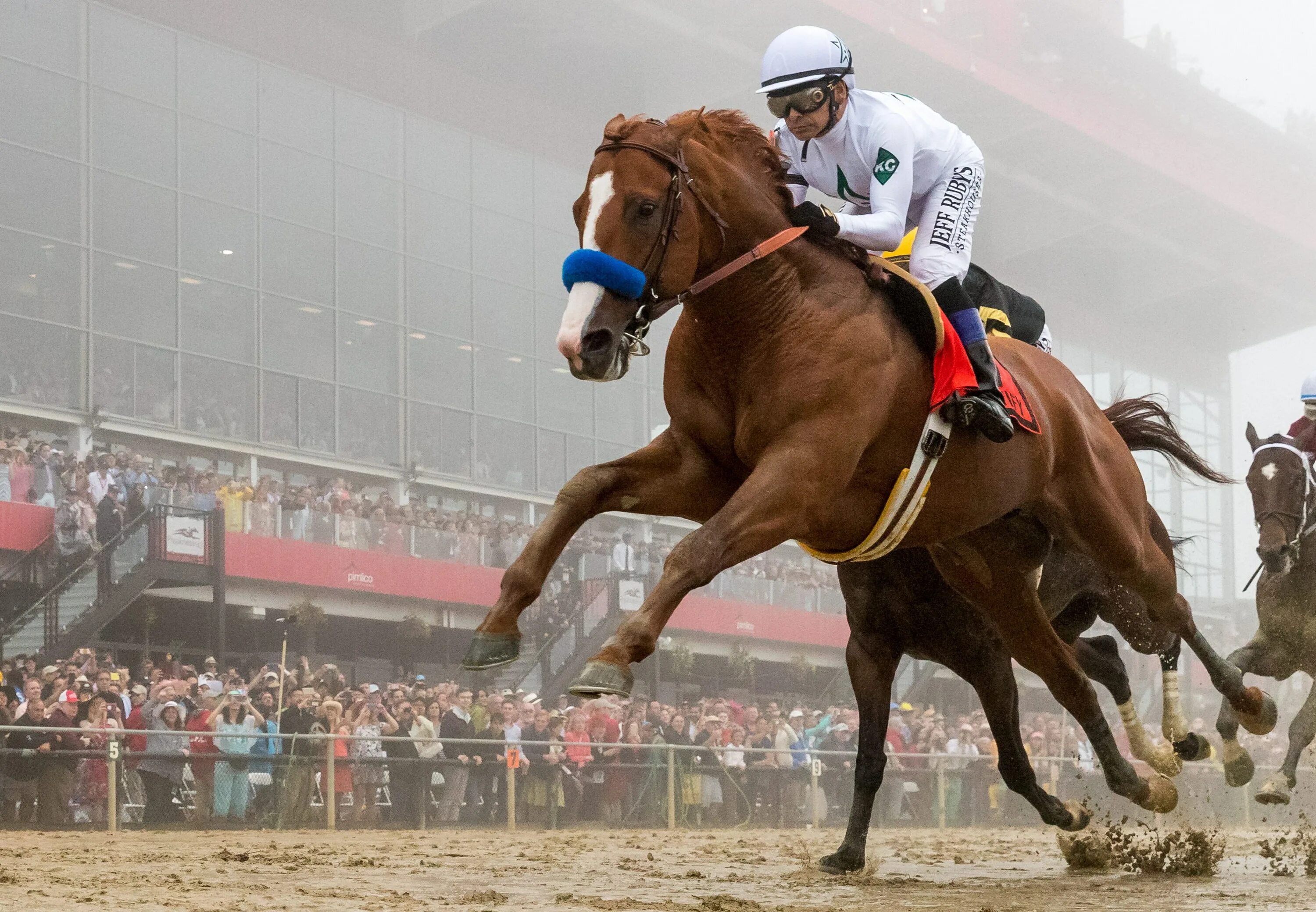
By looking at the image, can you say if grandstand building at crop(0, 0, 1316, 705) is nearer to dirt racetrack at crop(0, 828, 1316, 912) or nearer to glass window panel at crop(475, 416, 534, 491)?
glass window panel at crop(475, 416, 534, 491)

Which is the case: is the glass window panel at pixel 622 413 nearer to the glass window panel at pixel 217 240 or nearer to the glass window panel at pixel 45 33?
the glass window panel at pixel 217 240

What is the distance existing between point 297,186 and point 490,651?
65.4 feet

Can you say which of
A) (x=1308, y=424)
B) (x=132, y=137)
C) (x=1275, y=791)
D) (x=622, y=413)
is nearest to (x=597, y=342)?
(x=1275, y=791)

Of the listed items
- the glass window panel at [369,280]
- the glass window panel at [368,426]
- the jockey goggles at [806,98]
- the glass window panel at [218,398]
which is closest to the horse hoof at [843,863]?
the jockey goggles at [806,98]

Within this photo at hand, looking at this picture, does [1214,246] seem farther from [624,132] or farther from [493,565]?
[624,132]

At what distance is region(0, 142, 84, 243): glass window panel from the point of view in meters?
19.3

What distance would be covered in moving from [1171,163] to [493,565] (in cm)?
2804

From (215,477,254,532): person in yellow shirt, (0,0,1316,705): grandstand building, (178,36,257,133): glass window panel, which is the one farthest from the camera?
(178,36,257,133): glass window panel

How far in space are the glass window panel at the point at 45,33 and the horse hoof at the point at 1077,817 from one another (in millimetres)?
17410

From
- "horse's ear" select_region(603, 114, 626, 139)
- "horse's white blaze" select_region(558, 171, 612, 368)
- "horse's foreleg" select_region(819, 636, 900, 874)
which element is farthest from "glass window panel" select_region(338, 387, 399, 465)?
"horse's white blaze" select_region(558, 171, 612, 368)

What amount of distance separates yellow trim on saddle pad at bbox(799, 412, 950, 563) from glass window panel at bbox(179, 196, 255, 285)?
59.0 feet

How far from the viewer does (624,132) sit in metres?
5.09

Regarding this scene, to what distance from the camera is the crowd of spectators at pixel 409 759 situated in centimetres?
1080

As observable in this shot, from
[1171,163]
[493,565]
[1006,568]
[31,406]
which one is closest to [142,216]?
[31,406]
